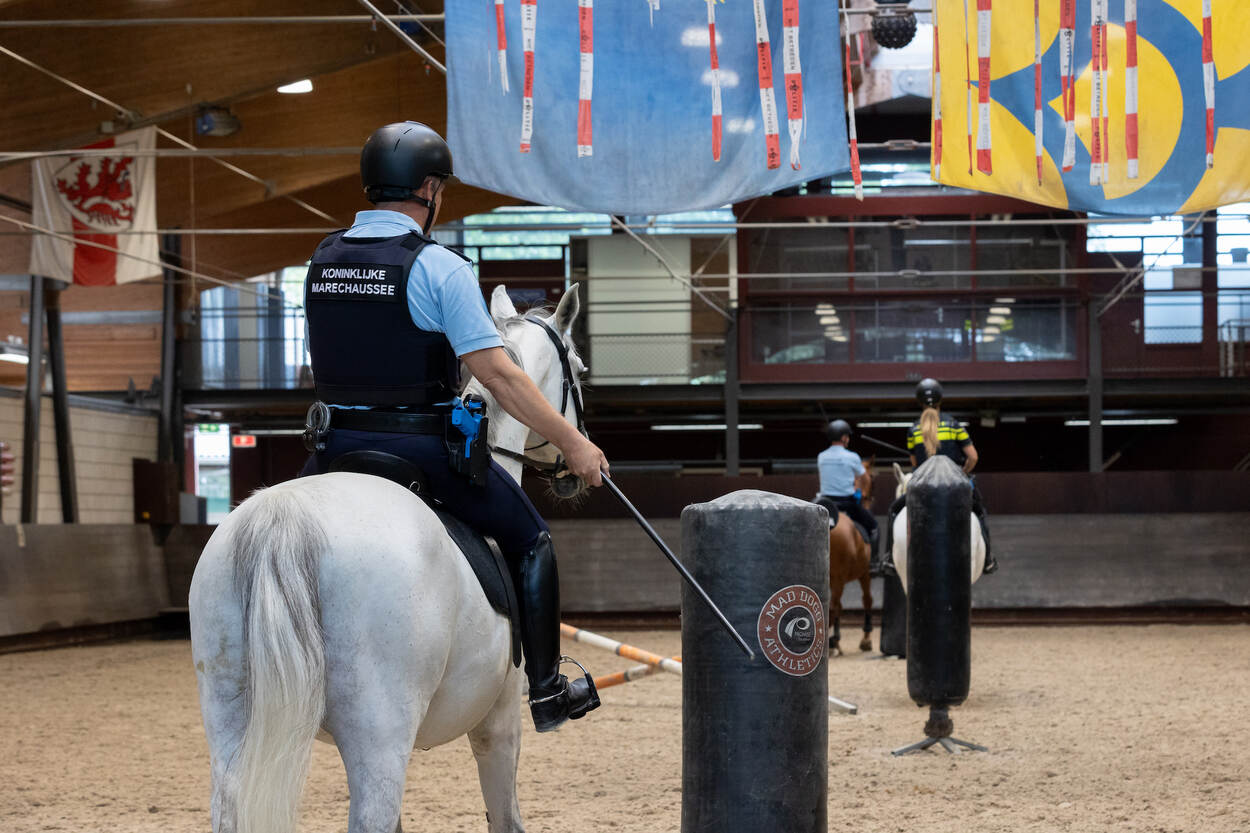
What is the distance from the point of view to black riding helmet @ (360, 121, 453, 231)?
311 cm

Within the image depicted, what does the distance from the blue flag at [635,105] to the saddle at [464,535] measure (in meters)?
4.09

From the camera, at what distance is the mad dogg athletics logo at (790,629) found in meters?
3.30

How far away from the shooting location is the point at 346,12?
41.2 ft

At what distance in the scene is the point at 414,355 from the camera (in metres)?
2.94

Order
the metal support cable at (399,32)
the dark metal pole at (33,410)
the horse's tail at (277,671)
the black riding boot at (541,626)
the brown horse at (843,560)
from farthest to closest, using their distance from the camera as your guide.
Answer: the dark metal pole at (33,410) → the brown horse at (843,560) → the metal support cable at (399,32) → the black riding boot at (541,626) → the horse's tail at (277,671)

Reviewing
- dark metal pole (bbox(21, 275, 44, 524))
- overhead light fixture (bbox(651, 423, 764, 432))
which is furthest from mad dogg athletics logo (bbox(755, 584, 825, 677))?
overhead light fixture (bbox(651, 423, 764, 432))

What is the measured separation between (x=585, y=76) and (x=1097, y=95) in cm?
278

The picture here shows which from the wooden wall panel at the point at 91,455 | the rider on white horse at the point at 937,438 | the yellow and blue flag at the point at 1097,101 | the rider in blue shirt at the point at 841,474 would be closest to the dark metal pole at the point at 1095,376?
the rider in blue shirt at the point at 841,474

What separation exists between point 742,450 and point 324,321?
23697 millimetres

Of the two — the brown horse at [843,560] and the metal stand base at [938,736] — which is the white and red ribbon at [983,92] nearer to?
the metal stand base at [938,736]

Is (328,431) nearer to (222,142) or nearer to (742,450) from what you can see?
(222,142)

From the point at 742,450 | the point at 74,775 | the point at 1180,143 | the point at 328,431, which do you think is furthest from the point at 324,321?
the point at 742,450

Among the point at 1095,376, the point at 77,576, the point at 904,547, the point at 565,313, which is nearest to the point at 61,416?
the point at 77,576

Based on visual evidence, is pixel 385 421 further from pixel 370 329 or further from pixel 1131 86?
pixel 1131 86
